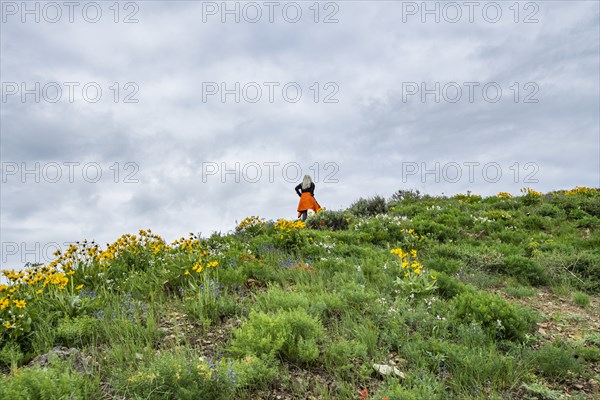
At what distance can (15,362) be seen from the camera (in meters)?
4.78

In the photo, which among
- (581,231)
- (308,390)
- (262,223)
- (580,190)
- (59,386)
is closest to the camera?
(59,386)

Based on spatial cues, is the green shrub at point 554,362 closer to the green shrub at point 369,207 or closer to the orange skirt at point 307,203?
the green shrub at point 369,207

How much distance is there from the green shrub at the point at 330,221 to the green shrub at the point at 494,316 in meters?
8.23

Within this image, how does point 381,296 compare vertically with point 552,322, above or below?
above

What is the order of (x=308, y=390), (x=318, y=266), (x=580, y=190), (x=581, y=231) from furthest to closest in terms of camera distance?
(x=580, y=190), (x=581, y=231), (x=318, y=266), (x=308, y=390)

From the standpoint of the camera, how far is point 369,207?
1827cm

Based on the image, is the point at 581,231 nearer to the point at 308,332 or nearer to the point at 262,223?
the point at 262,223

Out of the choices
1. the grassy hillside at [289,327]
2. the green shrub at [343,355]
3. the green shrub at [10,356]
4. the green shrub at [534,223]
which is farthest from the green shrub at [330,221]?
the green shrub at [10,356]

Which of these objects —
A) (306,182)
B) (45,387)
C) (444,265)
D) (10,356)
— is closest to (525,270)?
(444,265)

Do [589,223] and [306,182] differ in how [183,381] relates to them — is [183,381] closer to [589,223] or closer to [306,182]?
[589,223]

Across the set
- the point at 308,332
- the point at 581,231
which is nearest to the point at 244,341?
the point at 308,332

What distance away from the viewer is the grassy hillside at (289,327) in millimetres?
4281

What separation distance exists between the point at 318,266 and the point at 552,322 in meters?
3.94

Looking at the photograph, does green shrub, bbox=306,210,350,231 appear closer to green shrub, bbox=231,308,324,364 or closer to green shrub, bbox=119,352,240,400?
green shrub, bbox=231,308,324,364
